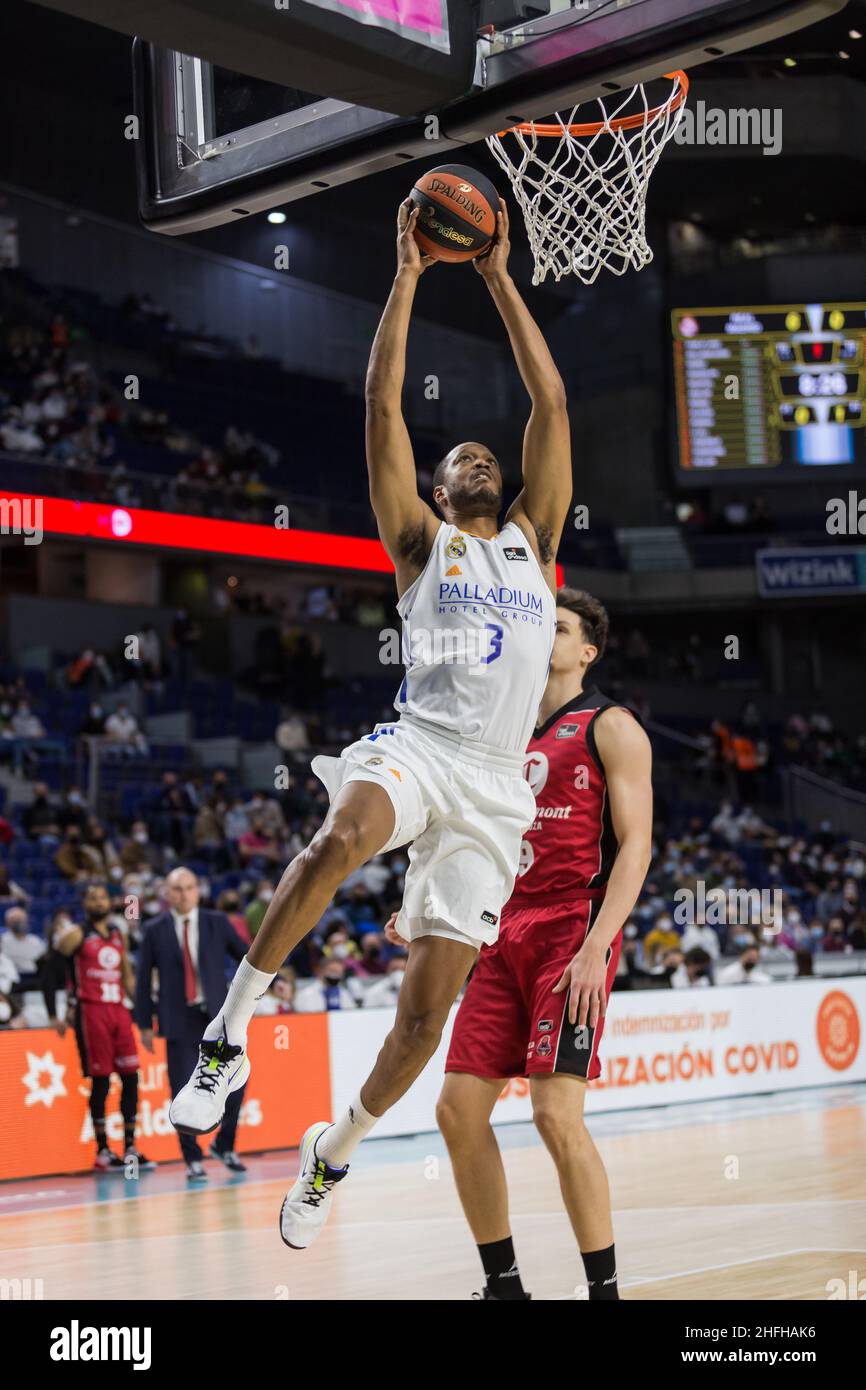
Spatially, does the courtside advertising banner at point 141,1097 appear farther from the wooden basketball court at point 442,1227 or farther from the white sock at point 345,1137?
the white sock at point 345,1137

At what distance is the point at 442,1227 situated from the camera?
7.50 meters

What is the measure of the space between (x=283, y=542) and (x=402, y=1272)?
1558 cm

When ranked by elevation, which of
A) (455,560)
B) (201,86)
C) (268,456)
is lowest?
(455,560)

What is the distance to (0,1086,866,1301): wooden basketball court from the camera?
19.2ft

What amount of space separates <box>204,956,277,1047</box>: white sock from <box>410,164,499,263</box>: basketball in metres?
2.20

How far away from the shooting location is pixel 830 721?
98.2 ft

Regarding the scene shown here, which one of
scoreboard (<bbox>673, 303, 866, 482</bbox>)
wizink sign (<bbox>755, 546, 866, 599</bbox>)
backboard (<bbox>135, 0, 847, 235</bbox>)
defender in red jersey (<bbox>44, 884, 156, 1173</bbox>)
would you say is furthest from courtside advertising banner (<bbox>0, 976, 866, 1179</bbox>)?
wizink sign (<bbox>755, 546, 866, 599</bbox>)

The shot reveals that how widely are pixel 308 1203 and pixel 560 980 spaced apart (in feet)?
3.25

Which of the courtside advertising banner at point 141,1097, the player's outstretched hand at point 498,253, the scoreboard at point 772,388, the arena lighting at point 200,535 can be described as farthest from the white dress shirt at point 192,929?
the scoreboard at point 772,388

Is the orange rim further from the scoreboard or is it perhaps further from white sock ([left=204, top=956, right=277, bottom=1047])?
the scoreboard
